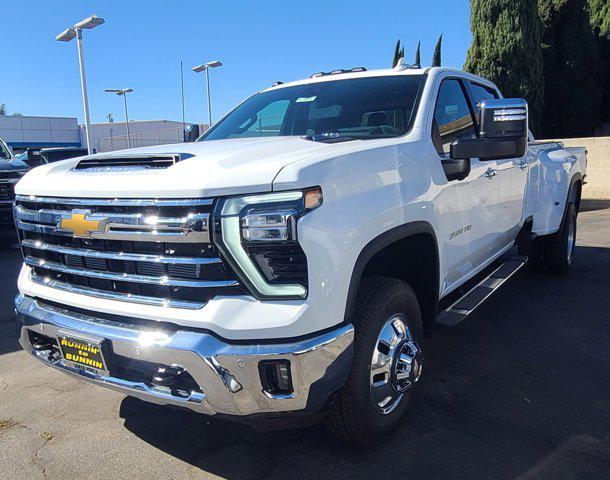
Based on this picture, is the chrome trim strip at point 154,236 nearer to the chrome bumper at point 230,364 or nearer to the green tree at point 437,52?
the chrome bumper at point 230,364

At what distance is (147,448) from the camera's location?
2.79m

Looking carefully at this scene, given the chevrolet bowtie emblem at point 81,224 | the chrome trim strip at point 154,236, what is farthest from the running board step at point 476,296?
the chevrolet bowtie emblem at point 81,224

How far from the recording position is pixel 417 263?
3049 mm

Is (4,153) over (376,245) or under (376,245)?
over

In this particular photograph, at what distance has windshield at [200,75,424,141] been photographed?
3.21m

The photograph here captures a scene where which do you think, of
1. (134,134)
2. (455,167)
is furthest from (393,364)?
(134,134)

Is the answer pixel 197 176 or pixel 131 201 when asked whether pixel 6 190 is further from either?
pixel 197 176

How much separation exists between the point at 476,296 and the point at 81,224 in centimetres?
263

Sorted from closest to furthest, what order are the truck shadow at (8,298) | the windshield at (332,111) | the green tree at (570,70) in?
the windshield at (332,111), the truck shadow at (8,298), the green tree at (570,70)

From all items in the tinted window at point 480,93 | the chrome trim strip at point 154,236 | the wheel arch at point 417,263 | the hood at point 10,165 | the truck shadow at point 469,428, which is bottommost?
the truck shadow at point 469,428

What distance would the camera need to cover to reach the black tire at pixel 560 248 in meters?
5.79

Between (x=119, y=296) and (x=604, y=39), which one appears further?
(x=604, y=39)

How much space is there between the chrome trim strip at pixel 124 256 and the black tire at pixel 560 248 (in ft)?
15.8

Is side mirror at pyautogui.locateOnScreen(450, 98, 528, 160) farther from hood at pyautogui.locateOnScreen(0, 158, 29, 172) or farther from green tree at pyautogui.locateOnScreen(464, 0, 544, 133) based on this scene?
green tree at pyautogui.locateOnScreen(464, 0, 544, 133)
